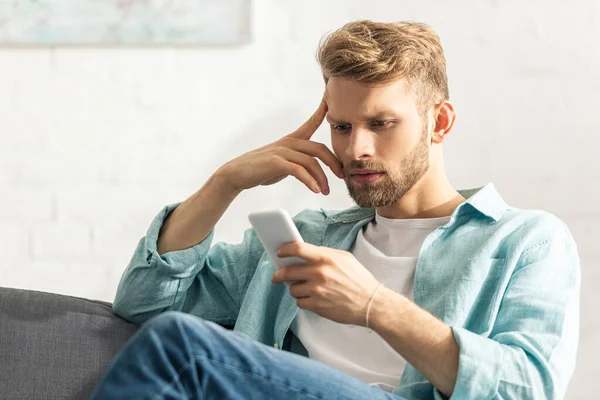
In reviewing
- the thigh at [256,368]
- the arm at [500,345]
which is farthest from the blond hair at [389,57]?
the thigh at [256,368]

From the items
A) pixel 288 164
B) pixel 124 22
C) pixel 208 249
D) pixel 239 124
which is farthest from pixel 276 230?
pixel 124 22

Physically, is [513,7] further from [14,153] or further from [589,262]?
[14,153]

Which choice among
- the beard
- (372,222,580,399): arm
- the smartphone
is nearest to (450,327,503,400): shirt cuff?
(372,222,580,399): arm

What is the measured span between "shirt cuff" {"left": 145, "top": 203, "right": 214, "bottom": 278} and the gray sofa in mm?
140

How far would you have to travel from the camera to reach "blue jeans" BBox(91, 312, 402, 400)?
3.64ft

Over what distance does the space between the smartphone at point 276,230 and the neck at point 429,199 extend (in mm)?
419

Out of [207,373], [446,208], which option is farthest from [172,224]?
[207,373]

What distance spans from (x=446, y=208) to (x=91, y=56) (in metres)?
0.99

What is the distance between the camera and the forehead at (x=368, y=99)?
1.61 m

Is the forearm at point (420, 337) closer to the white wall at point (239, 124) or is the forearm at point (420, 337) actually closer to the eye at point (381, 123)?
the eye at point (381, 123)

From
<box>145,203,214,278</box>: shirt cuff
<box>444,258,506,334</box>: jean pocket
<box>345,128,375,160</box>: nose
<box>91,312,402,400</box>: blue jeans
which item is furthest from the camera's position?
<box>145,203,214,278</box>: shirt cuff

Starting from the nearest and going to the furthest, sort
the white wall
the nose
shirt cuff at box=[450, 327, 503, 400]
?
shirt cuff at box=[450, 327, 503, 400] < the nose < the white wall

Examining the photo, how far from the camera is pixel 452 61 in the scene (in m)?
2.08

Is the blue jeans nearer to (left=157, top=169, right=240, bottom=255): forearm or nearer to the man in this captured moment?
the man
